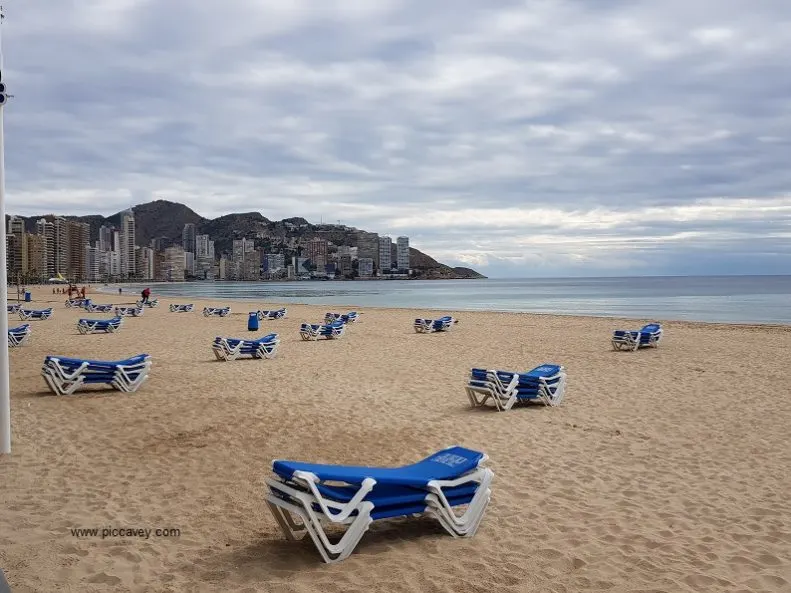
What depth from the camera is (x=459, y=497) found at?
15.9 ft

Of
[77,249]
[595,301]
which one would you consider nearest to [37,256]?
[77,249]

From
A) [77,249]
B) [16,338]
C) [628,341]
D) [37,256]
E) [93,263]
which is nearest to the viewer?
[628,341]

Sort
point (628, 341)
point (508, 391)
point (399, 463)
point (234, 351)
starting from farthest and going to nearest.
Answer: point (628, 341), point (234, 351), point (508, 391), point (399, 463)

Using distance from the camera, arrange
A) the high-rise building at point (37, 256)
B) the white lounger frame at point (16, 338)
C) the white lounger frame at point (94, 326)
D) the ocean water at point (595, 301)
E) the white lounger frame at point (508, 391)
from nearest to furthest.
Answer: the white lounger frame at point (508, 391)
the white lounger frame at point (16, 338)
the white lounger frame at point (94, 326)
the ocean water at point (595, 301)
the high-rise building at point (37, 256)

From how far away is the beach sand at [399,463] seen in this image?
13.6 ft

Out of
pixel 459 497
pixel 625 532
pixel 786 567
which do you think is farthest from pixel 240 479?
pixel 786 567

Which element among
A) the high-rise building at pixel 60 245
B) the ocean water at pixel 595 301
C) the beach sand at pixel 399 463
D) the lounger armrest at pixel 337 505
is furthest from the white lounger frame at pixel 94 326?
the high-rise building at pixel 60 245

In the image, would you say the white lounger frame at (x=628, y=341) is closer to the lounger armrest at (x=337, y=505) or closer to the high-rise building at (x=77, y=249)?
the lounger armrest at (x=337, y=505)

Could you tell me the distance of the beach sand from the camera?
4.15 meters

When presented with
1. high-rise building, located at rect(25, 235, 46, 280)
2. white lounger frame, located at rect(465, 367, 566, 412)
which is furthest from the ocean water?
high-rise building, located at rect(25, 235, 46, 280)

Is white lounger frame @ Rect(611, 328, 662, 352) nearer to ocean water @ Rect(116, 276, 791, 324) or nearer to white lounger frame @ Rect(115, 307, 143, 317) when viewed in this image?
ocean water @ Rect(116, 276, 791, 324)

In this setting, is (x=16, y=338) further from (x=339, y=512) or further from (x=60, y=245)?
(x=60, y=245)

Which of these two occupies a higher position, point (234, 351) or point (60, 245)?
point (60, 245)

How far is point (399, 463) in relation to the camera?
6.70m
